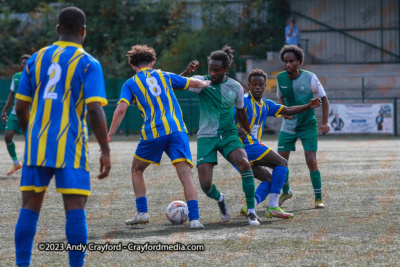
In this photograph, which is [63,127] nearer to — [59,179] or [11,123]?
[59,179]

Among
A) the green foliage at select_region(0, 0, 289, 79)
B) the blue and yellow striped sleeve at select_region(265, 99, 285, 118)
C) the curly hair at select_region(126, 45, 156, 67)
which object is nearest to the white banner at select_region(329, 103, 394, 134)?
the green foliage at select_region(0, 0, 289, 79)

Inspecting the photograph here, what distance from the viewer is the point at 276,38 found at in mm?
28969

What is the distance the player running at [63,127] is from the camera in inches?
159

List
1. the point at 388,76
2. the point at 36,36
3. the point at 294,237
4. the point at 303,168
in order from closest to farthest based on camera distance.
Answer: the point at 294,237 → the point at 303,168 → the point at 388,76 → the point at 36,36

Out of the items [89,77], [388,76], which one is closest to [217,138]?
[89,77]

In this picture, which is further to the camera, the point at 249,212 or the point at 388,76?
the point at 388,76

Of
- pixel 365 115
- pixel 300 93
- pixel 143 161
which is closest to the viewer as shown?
pixel 143 161

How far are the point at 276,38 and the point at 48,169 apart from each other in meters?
25.6

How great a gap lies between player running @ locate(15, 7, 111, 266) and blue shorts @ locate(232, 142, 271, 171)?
10.3 feet

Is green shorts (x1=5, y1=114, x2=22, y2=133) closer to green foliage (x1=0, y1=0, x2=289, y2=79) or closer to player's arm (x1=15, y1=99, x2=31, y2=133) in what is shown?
player's arm (x1=15, y1=99, x2=31, y2=133)

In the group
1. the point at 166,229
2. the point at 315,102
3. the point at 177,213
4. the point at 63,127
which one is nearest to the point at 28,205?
the point at 63,127

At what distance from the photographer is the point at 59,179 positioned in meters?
4.06

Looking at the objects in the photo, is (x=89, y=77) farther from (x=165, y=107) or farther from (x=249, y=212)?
(x=249, y=212)

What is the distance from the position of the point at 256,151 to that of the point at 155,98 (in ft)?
4.34
